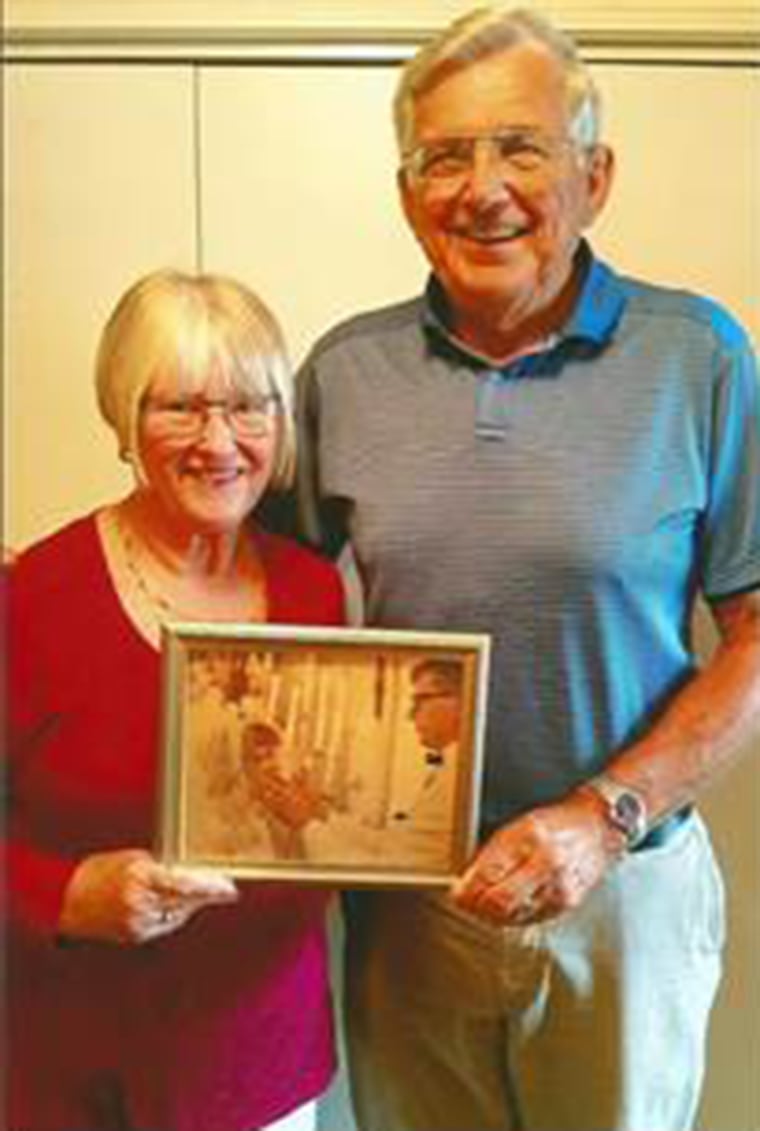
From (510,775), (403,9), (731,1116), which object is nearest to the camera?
(510,775)

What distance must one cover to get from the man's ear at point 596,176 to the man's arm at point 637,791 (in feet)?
1.20

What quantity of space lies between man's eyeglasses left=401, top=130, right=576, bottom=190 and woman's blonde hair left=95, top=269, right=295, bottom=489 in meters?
0.19

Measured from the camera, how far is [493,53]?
3.79 ft

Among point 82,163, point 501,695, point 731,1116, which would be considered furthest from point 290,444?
point 731,1116

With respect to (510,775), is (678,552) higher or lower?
higher

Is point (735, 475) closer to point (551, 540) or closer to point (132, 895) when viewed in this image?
point (551, 540)

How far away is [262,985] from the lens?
1.20 meters

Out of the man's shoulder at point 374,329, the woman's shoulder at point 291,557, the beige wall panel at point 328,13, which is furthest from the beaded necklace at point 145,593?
the beige wall panel at point 328,13

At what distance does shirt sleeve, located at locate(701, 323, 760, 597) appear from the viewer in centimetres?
120

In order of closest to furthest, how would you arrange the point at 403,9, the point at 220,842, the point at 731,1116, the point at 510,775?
the point at 220,842 → the point at 510,775 → the point at 403,9 → the point at 731,1116

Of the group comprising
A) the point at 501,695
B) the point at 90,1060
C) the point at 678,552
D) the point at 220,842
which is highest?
the point at 678,552

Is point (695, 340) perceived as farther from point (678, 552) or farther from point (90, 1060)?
point (90, 1060)

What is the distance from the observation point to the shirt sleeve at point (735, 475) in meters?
1.20

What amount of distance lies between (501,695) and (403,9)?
0.75 meters
